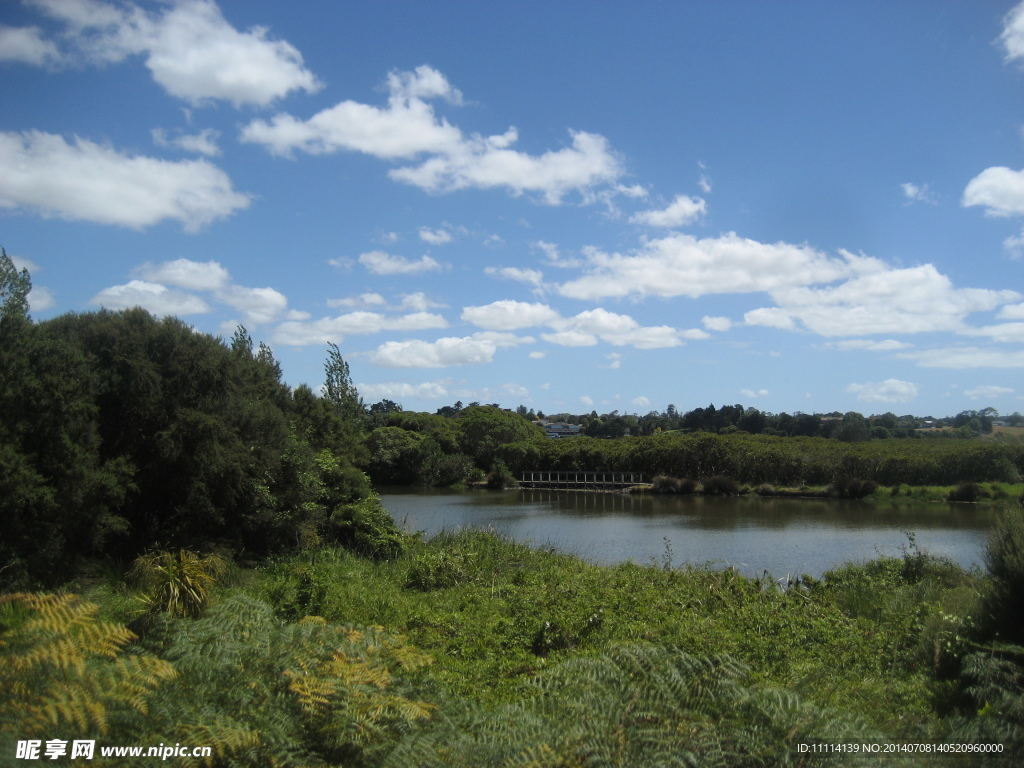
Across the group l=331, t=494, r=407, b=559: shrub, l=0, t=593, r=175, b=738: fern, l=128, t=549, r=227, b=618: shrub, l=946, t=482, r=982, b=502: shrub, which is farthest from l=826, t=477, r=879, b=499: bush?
l=0, t=593, r=175, b=738: fern

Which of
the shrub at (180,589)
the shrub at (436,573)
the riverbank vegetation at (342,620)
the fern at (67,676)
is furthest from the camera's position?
the shrub at (436,573)

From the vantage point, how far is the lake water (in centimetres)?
1876

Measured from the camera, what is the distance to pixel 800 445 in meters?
50.5

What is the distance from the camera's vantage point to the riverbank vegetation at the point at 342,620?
311 centimetres

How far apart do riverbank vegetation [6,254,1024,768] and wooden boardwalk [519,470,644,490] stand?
40062mm

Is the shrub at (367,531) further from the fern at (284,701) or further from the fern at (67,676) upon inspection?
the fern at (67,676)

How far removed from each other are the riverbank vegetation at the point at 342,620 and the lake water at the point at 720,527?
3.85m

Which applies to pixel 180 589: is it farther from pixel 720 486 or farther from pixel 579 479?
pixel 579 479

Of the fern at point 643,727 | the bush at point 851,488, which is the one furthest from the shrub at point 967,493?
the fern at point 643,727

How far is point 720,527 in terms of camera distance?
91.9 ft

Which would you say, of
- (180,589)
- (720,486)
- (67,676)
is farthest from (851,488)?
(67,676)

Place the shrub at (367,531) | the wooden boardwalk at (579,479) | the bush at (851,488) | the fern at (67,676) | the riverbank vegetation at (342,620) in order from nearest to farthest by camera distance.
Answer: the fern at (67,676) → the riverbank vegetation at (342,620) → the shrub at (367,531) → the bush at (851,488) → the wooden boardwalk at (579,479)

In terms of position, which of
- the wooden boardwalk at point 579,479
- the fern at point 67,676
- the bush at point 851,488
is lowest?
the wooden boardwalk at point 579,479

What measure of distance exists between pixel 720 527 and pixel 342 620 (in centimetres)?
2286
